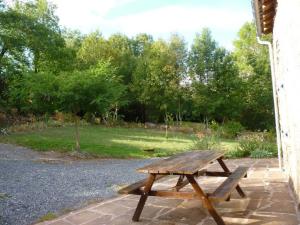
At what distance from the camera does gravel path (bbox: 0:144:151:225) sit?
507 centimetres

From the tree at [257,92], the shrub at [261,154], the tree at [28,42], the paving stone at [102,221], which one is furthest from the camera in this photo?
the tree at [257,92]

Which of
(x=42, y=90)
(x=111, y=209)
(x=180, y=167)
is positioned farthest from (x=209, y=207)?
(x=42, y=90)

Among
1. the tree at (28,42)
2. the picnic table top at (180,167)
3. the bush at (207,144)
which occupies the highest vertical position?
the tree at (28,42)

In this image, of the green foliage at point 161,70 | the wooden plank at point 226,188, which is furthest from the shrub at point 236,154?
the green foliage at point 161,70

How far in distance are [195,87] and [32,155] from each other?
16.1m

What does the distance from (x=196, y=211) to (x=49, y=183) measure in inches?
134

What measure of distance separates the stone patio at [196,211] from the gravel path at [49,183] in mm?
484

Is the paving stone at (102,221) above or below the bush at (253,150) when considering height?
below

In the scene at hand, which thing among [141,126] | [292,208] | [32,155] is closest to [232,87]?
[141,126]

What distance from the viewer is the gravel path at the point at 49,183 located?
5.07m

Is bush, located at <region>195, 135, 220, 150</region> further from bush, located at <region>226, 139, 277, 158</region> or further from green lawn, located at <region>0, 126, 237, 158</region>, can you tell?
bush, located at <region>226, 139, 277, 158</region>

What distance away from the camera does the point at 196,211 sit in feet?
15.6

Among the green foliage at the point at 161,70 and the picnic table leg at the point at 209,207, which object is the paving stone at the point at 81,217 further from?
the green foliage at the point at 161,70

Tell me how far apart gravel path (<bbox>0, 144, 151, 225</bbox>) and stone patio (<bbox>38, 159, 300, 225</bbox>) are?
48 centimetres
